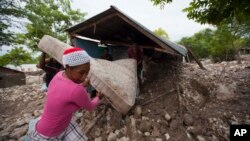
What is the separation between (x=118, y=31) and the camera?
7.41 metres

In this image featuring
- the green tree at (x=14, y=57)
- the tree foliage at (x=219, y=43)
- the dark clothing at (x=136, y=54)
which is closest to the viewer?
the dark clothing at (x=136, y=54)

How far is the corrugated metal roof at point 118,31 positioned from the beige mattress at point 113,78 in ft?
3.01

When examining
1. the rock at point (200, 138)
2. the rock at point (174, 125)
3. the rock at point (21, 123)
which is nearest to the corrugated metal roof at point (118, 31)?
the rock at point (174, 125)

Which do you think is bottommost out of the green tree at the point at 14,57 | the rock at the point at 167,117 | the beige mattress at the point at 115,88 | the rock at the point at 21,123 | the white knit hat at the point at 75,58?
the rock at the point at 21,123

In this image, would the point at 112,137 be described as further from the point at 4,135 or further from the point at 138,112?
the point at 4,135

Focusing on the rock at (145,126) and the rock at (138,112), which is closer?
the rock at (145,126)

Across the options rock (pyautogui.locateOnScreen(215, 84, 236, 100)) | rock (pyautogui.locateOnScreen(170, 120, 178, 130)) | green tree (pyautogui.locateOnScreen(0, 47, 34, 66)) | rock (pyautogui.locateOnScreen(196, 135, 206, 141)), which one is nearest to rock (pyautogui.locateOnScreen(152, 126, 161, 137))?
rock (pyautogui.locateOnScreen(170, 120, 178, 130))

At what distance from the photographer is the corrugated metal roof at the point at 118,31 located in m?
5.17

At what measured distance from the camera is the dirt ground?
4.10 meters

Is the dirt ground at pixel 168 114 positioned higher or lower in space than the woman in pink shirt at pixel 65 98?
lower

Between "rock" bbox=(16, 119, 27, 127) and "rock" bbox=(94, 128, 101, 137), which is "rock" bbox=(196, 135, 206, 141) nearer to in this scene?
"rock" bbox=(94, 128, 101, 137)

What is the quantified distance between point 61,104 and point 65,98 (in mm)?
89

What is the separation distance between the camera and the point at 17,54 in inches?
765

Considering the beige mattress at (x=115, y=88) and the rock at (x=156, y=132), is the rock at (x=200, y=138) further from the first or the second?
the beige mattress at (x=115, y=88)
